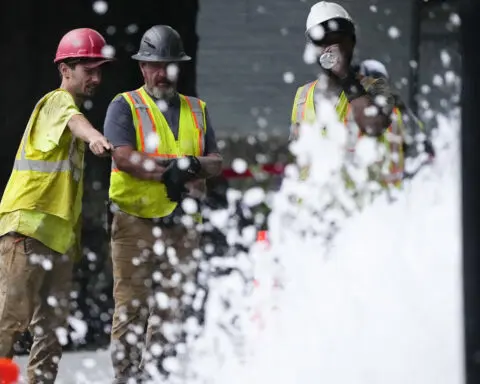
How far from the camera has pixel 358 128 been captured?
540cm

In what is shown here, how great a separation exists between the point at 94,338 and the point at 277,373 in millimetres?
2091

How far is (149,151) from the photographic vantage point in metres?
5.62

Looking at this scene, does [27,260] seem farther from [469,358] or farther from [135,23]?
[469,358]

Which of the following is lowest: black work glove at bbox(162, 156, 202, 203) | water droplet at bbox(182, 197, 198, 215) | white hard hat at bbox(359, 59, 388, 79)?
water droplet at bbox(182, 197, 198, 215)

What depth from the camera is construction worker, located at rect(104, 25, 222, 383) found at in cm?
557

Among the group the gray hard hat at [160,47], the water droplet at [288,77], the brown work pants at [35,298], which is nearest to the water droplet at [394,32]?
the water droplet at [288,77]

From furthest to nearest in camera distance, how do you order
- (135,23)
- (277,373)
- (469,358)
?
1. (135,23)
2. (277,373)
3. (469,358)

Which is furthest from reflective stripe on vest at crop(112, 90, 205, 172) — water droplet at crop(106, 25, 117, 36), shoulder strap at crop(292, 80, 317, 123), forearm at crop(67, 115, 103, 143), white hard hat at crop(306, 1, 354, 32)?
water droplet at crop(106, 25, 117, 36)

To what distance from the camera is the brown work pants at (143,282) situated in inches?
221

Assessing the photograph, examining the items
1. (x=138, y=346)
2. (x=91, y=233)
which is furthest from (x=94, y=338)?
(x=138, y=346)

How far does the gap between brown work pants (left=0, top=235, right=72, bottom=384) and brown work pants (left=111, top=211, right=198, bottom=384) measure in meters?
0.27

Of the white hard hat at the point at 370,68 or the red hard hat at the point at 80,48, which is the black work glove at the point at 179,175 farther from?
the white hard hat at the point at 370,68

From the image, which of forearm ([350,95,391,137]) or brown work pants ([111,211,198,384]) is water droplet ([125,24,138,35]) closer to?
brown work pants ([111,211,198,384])

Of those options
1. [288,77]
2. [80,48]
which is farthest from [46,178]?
[288,77]
